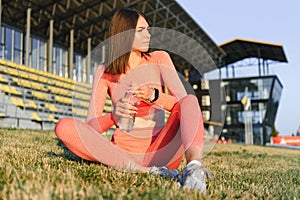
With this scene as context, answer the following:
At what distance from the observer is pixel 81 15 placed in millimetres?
22562

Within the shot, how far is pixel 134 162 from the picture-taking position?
2.35 metres

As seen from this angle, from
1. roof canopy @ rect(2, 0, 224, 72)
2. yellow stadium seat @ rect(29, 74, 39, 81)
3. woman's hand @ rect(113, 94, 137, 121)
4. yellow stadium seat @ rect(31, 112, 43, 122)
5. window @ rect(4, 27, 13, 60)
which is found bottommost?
yellow stadium seat @ rect(31, 112, 43, 122)

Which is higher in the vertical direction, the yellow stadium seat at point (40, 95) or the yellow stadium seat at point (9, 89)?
the yellow stadium seat at point (9, 89)

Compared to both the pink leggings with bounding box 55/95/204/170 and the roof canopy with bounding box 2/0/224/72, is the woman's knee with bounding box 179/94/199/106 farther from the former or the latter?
the roof canopy with bounding box 2/0/224/72

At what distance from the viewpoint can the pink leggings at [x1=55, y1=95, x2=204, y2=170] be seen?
2.16 meters

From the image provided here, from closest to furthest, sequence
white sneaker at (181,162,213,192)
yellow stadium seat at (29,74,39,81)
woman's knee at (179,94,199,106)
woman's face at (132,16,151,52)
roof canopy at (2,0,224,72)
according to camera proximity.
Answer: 1. white sneaker at (181,162,213,192)
2. woman's knee at (179,94,199,106)
3. woman's face at (132,16,151,52)
4. yellow stadium seat at (29,74,39,81)
5. roof canopy at (2,0,224,72)

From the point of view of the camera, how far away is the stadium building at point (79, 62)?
372 inches

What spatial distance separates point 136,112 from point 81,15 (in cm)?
2132

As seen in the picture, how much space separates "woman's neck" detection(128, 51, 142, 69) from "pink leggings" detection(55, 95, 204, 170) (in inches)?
16.4

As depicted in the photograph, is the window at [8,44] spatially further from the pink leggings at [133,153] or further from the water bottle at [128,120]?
the water bottle at [128,120]

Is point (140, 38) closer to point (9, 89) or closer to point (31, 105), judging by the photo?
point (9, 89)

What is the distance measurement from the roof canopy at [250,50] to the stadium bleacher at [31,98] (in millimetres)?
26366

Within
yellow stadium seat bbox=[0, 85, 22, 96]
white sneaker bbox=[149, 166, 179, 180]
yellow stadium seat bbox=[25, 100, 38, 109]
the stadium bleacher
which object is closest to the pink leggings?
white sneaker bbox=[149, 166, 179, 180]

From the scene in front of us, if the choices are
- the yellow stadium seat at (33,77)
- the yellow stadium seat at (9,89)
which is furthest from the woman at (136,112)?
the yellow stadium seat at (33,77)
